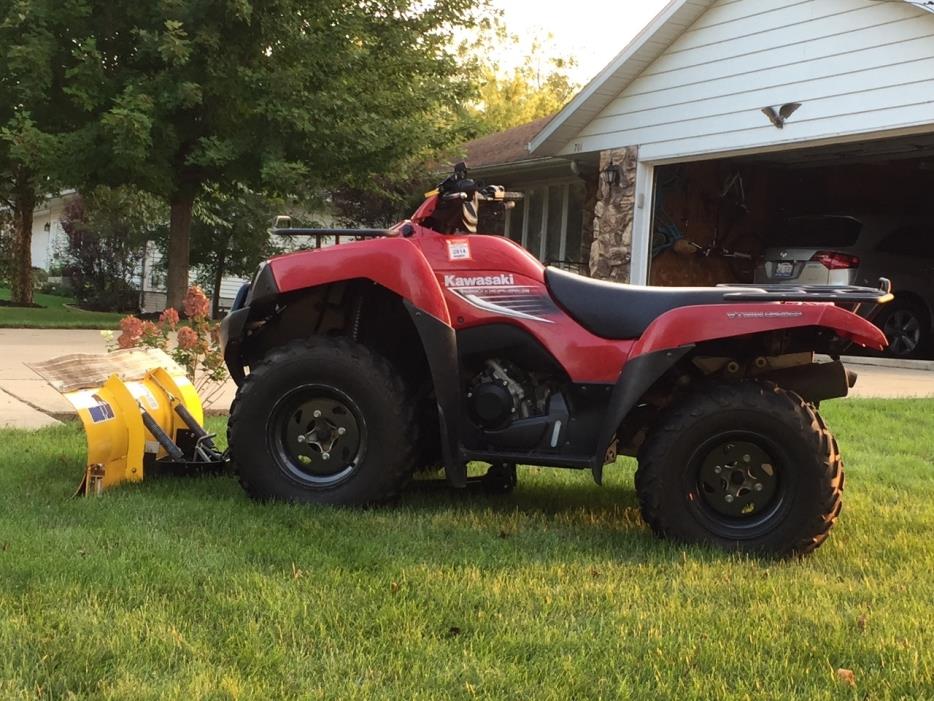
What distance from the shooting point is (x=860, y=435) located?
6.33 metres

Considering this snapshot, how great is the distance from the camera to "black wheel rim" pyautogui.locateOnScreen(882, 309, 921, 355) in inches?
468

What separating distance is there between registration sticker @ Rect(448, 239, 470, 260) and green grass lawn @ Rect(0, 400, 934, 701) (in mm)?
1150

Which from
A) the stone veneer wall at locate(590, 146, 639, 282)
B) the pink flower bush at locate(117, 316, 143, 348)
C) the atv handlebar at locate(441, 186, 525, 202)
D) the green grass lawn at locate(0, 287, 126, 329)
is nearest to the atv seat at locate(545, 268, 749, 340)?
the atv handlebar at locate(441, 186, 525, 202)

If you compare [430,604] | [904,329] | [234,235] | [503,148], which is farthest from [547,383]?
[234,235]

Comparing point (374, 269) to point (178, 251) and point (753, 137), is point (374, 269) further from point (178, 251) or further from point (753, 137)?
point (178, 251)

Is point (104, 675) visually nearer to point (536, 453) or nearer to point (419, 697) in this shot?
point (419, 697)

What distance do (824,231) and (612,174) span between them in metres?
3.02

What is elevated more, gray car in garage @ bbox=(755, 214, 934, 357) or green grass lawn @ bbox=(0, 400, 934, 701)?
gray car in garage @ bbox=(755, 214, 934, 357)

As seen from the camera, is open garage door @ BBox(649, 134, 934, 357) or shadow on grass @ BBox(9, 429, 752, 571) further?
open garage door @ BBox(649, 134, 934, 357)

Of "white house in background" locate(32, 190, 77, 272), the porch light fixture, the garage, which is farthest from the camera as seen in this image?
"white house in background" locate(32, 190, 77, 272)

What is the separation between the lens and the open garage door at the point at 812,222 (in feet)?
38.7

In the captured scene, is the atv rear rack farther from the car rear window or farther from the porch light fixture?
the porch light fixture

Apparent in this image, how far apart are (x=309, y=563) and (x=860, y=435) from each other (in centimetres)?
465

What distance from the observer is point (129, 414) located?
13.5ft
